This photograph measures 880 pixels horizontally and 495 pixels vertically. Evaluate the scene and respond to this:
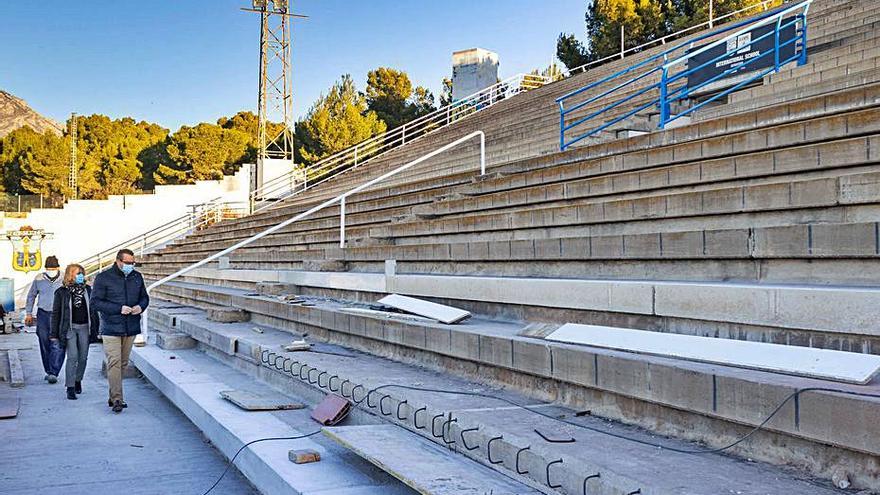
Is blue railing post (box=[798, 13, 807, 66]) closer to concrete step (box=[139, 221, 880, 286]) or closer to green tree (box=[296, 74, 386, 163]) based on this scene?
concrete step (box=[139, 221, 880, 286])

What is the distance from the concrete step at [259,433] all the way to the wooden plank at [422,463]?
→ 200 mm

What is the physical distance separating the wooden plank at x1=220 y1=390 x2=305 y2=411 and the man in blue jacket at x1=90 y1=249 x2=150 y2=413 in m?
1.42

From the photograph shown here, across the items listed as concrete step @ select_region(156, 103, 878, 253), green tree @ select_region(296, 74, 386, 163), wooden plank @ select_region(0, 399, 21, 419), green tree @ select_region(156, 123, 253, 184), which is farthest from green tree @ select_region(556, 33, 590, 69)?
wooden plank @ select_region(0, 399, 21, 419)

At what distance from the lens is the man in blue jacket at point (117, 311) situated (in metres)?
7.55

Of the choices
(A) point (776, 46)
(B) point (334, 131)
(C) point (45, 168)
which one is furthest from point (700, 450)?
(C) point (45, 168)

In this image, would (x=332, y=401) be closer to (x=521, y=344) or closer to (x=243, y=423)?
(x=243, y=423)

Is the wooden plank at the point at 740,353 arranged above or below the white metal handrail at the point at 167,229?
below

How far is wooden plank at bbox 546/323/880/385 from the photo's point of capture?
3314mm

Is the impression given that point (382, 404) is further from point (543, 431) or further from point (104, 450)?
point (104, 450)

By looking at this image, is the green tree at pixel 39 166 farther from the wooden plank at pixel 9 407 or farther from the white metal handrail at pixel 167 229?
the wooden plank at pixel 9 407

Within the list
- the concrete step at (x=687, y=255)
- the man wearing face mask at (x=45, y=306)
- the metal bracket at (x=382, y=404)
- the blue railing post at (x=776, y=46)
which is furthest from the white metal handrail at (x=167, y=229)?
the metal bracket at (x=382, y=404)

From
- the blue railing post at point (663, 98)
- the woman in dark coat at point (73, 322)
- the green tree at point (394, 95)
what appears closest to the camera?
the woman in dark coat at point (73, 322)

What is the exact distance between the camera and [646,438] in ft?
12.5

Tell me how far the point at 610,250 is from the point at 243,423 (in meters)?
3.04
